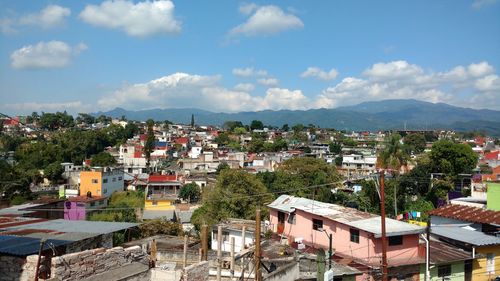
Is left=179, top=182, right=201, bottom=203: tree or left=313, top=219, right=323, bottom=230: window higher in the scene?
left=313, top=219, right=323, bottom=230: window

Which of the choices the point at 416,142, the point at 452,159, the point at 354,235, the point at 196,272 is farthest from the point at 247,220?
the point at 416,142

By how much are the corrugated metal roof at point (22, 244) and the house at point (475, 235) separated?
49.7 feet

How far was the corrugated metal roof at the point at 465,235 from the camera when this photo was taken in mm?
17750

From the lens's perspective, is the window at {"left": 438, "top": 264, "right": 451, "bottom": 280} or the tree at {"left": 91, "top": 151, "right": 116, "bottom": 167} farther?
the tree at {"left": 91, "top": 151, "right": 116, "bottom": 167}

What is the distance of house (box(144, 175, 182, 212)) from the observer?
47.7 metres

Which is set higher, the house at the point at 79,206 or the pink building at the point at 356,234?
the pink building at the point at 356,234

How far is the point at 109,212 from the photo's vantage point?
3988cm

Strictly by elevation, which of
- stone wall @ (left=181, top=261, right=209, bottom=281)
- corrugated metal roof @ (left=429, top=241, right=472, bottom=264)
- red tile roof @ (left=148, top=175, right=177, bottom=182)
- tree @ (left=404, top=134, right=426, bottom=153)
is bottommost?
red tile roof @ (left=148, top=175, right=177, bottom=182)

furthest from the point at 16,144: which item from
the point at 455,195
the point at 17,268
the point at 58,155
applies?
the point at 17,268

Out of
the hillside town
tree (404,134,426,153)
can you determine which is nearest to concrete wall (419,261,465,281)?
the hillside town

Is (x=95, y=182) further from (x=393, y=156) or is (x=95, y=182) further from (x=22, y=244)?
(x=22, y=244)

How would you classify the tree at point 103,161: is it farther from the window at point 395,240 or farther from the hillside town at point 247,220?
the window at point 395,240

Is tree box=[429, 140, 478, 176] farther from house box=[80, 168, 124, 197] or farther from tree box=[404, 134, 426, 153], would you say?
tree box=[404, 134, 426, 153]

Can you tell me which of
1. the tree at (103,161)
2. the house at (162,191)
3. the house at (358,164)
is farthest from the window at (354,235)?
the tree at (103,161)
